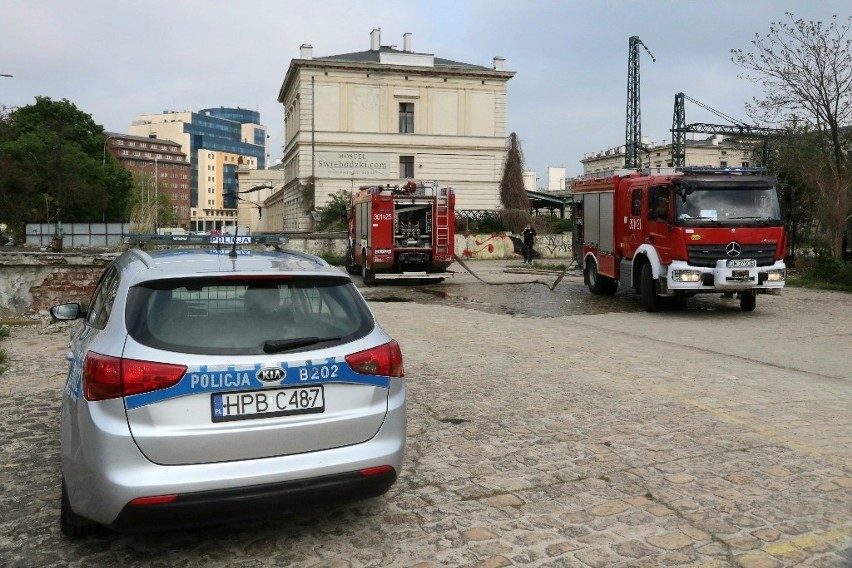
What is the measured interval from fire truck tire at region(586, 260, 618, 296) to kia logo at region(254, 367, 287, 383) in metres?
16.0

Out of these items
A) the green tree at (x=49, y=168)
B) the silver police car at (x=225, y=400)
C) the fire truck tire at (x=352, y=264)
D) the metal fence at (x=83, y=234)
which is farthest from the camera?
the green tree at (x=49, y=168)

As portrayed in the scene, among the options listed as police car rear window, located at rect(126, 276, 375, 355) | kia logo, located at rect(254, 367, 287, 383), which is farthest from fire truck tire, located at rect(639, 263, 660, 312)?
kia logo, located at rect(254, 367, 287, 383)

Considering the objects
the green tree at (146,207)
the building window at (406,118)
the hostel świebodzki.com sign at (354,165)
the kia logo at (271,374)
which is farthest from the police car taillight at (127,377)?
the green tree at (146,207)

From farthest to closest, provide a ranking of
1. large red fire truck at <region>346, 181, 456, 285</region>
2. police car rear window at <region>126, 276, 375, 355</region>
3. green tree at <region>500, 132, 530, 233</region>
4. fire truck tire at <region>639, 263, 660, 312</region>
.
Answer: green tree at <region>500, 132, 530, 233</region> → large red fire truck at <region>346, 181, 456, 285</region> → fire truck tire at <region>639, 263, 660, 312</region> → police car rear window at <region>126, 276, 375, 355</region>

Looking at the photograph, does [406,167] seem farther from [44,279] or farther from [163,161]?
[163,161]

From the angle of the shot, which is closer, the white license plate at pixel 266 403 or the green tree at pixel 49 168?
the white license plate at pixel 266 403

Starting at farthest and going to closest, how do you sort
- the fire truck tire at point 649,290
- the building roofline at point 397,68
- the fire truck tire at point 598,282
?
1. the building roofline at point 397,68
2. the fire truck tire at point 598,282
3. the fire truck tire at point 649,290

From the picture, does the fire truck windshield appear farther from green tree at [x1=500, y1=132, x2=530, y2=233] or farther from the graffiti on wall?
green tree at [x1=500, y1=132, x2=530, y2=233]

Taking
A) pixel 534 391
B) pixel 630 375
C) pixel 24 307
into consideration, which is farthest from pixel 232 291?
pixel 24 307

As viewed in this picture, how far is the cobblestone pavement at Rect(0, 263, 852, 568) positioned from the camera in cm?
396

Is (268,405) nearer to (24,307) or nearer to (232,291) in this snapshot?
(232,291)

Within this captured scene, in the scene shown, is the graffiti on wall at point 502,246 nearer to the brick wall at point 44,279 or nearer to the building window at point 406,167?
the building window at point 406,167

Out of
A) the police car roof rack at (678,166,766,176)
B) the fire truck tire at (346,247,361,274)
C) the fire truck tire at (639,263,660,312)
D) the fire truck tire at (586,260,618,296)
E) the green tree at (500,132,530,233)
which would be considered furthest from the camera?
the green tree at (500,132,530,233)

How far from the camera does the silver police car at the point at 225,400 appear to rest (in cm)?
346
